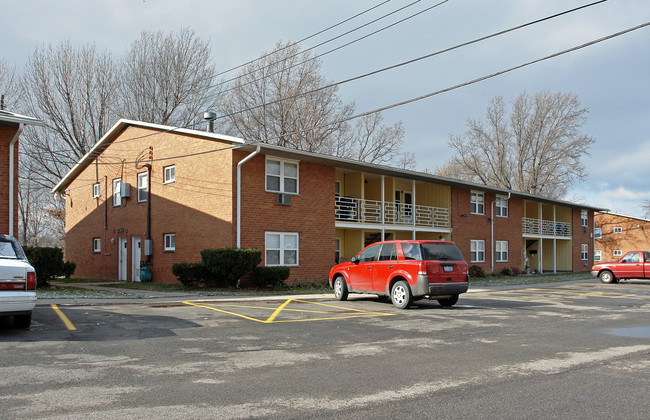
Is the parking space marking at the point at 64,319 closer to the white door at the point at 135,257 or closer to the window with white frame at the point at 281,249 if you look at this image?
the window with white frame at the point at 281,249

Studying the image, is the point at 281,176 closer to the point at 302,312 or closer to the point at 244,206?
the point at 244,206

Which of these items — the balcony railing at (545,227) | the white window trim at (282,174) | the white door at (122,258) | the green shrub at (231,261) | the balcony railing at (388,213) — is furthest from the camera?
the balcony railing at (545,227)

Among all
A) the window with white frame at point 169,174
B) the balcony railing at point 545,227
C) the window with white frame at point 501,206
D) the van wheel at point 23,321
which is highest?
the window with white frame at point 169,174

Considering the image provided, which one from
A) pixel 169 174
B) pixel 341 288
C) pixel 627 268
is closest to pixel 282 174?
pixel 169 174

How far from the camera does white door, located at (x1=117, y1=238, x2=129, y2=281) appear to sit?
25.6 metres

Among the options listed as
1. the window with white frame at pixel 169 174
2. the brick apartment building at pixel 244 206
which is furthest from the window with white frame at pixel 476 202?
the window with white frame at pixel 169 174

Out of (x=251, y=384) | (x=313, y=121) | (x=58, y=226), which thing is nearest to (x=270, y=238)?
(x=251, y=384)

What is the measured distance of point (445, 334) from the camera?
988cm

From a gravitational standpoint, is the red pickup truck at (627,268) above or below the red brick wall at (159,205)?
below

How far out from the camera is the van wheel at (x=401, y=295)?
13.6 metres

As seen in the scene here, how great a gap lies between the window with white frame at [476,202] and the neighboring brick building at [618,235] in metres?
29.4

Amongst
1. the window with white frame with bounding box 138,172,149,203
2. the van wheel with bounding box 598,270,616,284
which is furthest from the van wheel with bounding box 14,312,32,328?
the van wheel with bounding box 598,270,616,284

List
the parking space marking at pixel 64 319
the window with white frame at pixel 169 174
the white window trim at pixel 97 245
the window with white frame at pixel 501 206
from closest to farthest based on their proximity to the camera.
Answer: the parking space marking at pixel 64 319 < the window with white frame at pixel 169 174 < the white window trim at pixel 97 245 < the window with white frame at pixel 501 206

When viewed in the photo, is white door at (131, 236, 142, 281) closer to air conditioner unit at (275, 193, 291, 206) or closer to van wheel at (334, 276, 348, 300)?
air conditioner unit at (275, 193, 291, 206)
